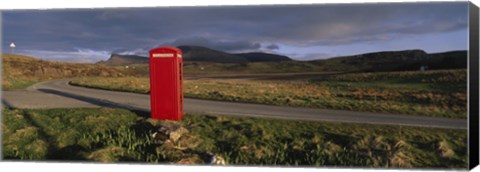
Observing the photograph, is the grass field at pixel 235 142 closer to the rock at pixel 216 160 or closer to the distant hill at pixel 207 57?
the rock at pixel 216 160

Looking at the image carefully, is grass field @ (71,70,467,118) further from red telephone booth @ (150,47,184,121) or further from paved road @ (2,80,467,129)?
red telephone booth @ (150,47,184,121)

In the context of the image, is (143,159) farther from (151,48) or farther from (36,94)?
(36,94)

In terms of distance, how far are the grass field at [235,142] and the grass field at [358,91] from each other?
451 mm

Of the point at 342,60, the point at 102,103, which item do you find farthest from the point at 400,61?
the point at 102,103

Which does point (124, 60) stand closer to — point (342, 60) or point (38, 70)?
point (38, 70)

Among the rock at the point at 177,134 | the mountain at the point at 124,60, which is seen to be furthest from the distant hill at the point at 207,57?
the rock at the point at 177,134

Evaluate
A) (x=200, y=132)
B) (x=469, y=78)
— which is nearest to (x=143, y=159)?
(x=200, y=132)

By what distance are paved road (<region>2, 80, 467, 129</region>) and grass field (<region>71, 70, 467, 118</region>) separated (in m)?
0.12

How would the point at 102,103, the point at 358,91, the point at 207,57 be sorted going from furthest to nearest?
the point at 102,103
the point at 207,57
the point at 358,91

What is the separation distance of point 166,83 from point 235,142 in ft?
4.94

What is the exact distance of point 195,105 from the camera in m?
7.91

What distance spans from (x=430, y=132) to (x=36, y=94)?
7948mm

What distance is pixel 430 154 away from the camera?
234 inches

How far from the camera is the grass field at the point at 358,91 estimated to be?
6113 millimetres
